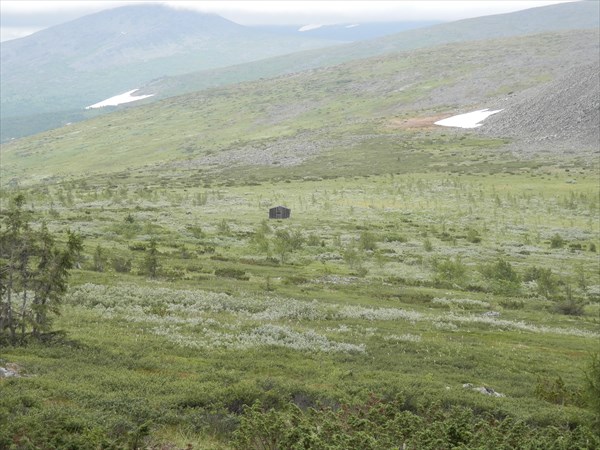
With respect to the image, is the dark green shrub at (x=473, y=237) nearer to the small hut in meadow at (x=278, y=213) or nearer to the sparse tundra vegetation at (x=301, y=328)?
the sparse tundra vegetation at (x=301, y=328)

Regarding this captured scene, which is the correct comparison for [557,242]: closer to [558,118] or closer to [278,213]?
[278,213]

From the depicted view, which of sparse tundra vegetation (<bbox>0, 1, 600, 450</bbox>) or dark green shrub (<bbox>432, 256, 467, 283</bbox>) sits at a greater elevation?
sparse tundra vegetation (<bbox>0, 1, 600, 450</bbox>)

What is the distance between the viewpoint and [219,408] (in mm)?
18484

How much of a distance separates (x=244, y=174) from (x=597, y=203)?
268ft

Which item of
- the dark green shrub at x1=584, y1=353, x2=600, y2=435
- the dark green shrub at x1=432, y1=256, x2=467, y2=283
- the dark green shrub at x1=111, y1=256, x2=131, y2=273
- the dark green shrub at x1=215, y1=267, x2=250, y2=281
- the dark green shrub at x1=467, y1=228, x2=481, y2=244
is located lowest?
the dark green shrub at x1=467, y1=228, x2=481, y2=244

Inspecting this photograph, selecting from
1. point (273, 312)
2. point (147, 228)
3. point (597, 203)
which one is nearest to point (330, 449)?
point (273, 312)

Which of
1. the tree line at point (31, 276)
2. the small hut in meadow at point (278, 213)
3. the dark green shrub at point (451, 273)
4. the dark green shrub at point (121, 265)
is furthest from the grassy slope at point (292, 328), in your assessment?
the small hut in meadow at point (278, 213)

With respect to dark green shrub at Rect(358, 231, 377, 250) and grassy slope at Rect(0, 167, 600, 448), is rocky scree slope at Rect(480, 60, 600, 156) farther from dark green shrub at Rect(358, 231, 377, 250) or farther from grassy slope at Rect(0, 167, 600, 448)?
dark green shrub at Rect(358, 231, 377, 250)

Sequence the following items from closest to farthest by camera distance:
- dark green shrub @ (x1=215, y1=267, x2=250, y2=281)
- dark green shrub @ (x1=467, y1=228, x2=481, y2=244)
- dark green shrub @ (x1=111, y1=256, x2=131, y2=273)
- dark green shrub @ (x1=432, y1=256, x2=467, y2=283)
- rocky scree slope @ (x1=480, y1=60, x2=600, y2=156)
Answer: dark green shrub @ (x1=111, y1=256, x2=131, y2=273) → dark green shrub @ (x1=215, y1=267, x2=250, y2=281) → dark green shrub @ (x1=432, y1=256, x2=467, y2=283) → dark green shrub @ (x1=467, y1=228, x2=481, y2=244) → rocky scree slope @ (x1=480, y1=60, x2=600, y2=156)

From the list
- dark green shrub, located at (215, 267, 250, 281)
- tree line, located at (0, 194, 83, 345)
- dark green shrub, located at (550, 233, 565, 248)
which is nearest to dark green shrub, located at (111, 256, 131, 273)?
dark green shrub, located at (215, 267, 250, 281)

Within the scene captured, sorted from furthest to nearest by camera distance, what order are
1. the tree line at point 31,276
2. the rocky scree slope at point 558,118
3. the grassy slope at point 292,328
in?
the rocky scree slope at point 558,118
the tree line at point 31,276
the grassy slope at point 292,328

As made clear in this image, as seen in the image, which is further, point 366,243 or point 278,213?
point 278,213

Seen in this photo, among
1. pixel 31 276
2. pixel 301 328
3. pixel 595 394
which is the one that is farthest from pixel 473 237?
pixel 31 276

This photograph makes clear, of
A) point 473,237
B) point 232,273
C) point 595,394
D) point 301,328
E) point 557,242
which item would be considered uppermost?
point 595,394
